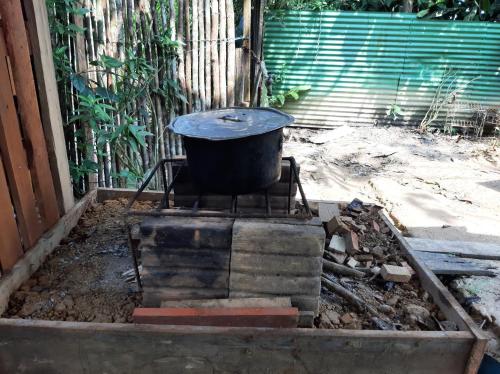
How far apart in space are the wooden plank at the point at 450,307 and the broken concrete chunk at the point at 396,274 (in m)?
0.12

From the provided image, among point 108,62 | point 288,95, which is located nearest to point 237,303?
point 108,62

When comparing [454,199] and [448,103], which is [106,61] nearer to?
[454,199]

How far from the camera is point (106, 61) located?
11.5 feet

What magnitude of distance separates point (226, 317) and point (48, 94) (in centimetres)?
202

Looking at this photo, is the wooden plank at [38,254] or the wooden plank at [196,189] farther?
the wooden plank at [196,189]

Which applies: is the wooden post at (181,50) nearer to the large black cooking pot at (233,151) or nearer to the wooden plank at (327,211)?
the wooden plank at (327,211)

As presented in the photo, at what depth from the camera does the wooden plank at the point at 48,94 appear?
8.45ft

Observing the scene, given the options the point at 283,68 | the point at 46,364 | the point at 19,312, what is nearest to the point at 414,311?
the point at 46,364

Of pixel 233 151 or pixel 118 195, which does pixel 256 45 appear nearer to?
pixel 118 195

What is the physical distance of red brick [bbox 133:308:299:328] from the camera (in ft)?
6.67

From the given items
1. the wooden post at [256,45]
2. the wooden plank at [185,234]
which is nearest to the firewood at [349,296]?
the wooden plank at [185,234]

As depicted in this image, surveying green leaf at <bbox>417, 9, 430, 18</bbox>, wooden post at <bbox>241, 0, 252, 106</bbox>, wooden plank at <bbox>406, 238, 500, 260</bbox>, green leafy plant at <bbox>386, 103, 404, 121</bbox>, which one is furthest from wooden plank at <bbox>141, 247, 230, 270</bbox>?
green leaf at <bbox>417, 9, 430, 18</bbox>

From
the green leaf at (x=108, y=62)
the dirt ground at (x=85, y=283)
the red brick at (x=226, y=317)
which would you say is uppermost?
the green leaf at (x=108, y=62)

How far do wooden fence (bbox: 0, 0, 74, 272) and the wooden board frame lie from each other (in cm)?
66
